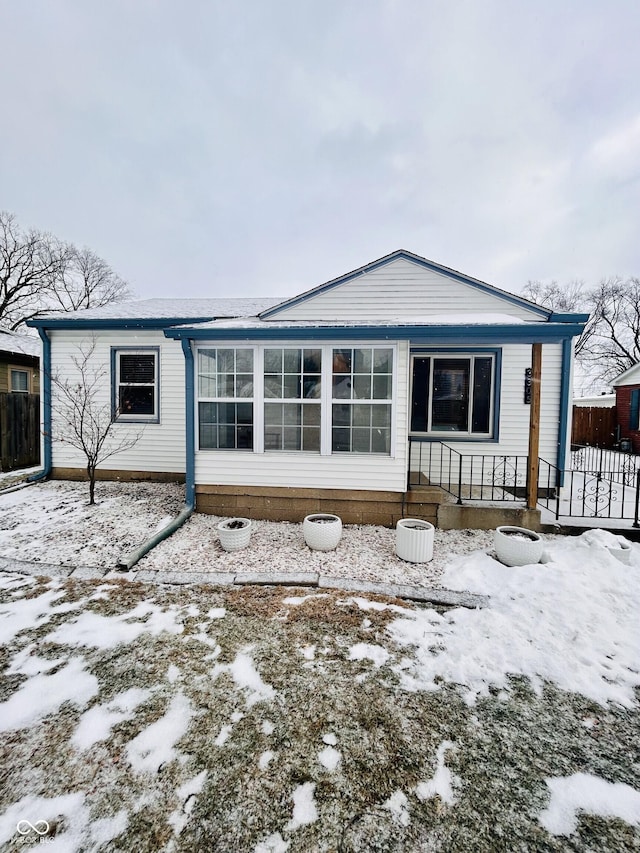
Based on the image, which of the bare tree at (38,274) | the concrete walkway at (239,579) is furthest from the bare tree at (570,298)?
the bare tree at (38,274)

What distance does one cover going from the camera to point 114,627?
3.10m

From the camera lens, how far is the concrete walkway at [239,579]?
3777 mm

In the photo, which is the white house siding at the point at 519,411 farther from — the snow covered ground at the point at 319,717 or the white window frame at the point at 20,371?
the white window frame at the point at 20,371

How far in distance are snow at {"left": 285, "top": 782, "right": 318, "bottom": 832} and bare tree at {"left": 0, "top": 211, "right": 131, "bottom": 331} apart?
2604 cm

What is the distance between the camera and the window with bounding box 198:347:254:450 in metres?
5.81

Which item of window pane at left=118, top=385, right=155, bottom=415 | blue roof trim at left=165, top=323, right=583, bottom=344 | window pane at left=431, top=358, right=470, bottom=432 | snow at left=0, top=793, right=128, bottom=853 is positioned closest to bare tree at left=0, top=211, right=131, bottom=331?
window pane at left=118, top=385, right=155, bottom=415

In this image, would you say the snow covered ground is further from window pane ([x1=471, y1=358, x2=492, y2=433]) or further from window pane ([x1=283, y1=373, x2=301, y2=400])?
window pane ([x1=471, y1=358, x2=492, y2=433])

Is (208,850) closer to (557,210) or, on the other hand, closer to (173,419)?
(173,419)

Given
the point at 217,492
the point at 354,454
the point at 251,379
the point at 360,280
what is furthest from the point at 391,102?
the point at 217,492

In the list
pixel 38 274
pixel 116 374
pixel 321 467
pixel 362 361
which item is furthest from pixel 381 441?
pixel 38 274

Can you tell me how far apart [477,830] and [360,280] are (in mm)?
7007

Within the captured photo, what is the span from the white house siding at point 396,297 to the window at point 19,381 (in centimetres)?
1025

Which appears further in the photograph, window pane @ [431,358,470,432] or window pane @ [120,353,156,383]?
window pane @ [120,353,156,383]

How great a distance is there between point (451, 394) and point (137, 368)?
6790 mm
